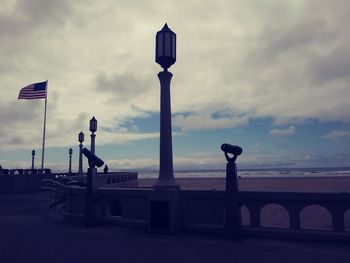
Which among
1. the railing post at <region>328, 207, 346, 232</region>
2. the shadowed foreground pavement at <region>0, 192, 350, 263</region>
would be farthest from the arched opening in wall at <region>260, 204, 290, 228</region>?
the shadowed foreground pavement at <region>0, 192, 350, 263</region>

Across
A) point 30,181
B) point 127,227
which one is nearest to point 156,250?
point 127,227

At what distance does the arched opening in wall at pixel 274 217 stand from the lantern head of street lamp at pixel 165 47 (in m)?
11.1

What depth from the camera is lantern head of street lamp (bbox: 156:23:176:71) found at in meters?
10.1

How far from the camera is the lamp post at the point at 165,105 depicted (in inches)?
386

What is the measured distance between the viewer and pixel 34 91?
31.1 metres

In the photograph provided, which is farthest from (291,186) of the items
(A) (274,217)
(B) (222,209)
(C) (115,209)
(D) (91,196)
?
(D) (91,196)

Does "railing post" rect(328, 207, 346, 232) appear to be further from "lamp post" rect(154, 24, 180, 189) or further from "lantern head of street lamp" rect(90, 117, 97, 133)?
"lantern head of street lamp" rect(90, 117, 97, 133)

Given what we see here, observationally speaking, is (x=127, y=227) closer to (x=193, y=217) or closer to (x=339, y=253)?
(x=193, y=217)

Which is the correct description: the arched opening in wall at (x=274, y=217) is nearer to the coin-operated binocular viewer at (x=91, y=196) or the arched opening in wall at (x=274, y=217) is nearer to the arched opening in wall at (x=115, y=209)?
the arched opening in wall at (x=115, y=209)

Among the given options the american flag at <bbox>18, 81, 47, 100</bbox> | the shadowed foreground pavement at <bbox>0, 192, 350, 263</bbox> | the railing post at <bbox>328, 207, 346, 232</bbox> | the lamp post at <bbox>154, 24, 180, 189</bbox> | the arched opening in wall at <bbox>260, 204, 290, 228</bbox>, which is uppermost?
the american flag at <bbox>18, 81, 47, 100</bbox>

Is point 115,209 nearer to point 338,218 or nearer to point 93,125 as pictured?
point 93,125

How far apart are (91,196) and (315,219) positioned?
12488mm

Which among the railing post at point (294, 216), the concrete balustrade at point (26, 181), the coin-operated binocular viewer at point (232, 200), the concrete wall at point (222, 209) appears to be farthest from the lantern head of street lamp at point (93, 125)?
the railing post at point (294, 216)

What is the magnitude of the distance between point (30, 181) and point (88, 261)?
24292 mm
